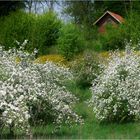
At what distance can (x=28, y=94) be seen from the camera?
11148mm

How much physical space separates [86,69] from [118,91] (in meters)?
6.24

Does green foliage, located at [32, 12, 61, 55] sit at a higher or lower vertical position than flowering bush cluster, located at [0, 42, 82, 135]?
higher

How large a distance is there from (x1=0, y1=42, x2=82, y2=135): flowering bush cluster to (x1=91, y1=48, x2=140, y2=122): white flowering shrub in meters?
0.98

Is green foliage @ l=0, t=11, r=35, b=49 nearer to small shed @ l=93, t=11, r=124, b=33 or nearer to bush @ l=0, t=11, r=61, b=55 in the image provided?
bush @ l=0, t=11, r=61, b=55

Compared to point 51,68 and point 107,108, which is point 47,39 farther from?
point 107,108

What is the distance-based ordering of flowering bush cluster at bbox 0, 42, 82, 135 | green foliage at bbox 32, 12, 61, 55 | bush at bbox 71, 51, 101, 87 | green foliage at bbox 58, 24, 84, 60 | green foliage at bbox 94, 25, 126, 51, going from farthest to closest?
1. green foliage at bbox 32, 12, 61, 55
2. green foliage at bbox 94, 25, 126, 51
3. green foliage at bbox 58, 24, 84, 60
4. bush at bbox 71, 51, 101, 87
5. flowering bush cluster at bbox 0, 42, 82, 135

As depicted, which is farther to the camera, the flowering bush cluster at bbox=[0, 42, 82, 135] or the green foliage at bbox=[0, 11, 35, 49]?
the green foliage at bbox=[0, 11, 35, 49]

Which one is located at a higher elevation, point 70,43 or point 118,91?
point 70,43

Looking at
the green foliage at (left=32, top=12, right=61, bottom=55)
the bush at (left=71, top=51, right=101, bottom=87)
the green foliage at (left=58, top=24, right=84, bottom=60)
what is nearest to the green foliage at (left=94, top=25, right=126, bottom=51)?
the green foliage at (left=58, top=24, right=84, bottom=60)

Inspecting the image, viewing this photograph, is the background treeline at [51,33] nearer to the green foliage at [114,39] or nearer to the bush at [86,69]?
the green foliage at [114,39]

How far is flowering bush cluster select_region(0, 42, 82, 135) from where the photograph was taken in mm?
9828

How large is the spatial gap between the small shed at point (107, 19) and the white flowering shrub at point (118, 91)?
3216 centimetres

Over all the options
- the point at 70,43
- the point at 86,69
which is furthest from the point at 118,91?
the point at 70,43

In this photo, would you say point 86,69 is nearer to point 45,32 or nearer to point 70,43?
point 70,43
